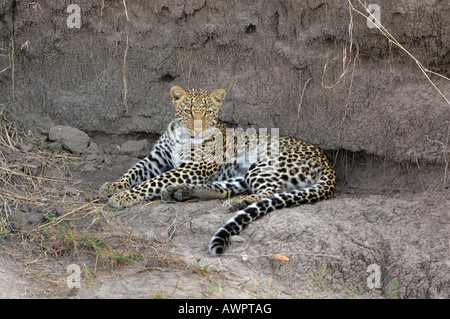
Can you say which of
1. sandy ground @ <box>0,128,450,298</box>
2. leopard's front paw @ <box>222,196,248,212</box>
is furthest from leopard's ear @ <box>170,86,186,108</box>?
leopard's front paw @ <box>222,196,248,212</box>

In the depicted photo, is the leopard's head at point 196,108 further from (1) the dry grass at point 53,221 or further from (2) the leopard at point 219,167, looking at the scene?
(1) the dry grass at point 53,221

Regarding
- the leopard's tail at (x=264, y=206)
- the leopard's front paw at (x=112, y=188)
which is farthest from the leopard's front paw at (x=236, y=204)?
the leopard's front paw at (x=112, y=188)

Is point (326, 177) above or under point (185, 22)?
under

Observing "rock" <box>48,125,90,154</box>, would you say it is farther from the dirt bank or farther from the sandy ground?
the sandy ground

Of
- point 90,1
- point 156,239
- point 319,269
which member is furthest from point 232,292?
point 90,1

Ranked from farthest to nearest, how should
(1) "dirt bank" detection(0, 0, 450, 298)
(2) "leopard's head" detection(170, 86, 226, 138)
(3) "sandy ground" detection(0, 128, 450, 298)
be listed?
(2) "leopard's head" detection(170, 86, 226, 138) < (1) "dirt bank" detection(0, 0, 450, 298) < (3) "sandy ground" detection(0, 128, 450, 298)

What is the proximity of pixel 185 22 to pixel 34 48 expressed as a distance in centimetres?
225

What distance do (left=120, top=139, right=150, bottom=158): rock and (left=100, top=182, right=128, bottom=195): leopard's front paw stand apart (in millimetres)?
1147

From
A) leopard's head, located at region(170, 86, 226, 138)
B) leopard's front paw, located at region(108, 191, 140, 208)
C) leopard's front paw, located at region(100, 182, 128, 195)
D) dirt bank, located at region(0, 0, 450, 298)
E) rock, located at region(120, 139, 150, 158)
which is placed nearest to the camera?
dirt bank, located at region(0, 0, 450, 298)

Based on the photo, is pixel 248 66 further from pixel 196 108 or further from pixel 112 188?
pixel 112 188

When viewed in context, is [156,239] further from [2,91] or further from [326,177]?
[2,91]

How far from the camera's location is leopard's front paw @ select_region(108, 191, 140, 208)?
7.00m

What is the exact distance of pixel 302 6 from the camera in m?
7.48

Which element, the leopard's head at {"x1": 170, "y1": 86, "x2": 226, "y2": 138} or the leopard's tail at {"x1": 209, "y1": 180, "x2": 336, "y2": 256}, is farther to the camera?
the leopard's head at {"x1": 170, "y1": 86, "x2": 226, "y2": 138}
